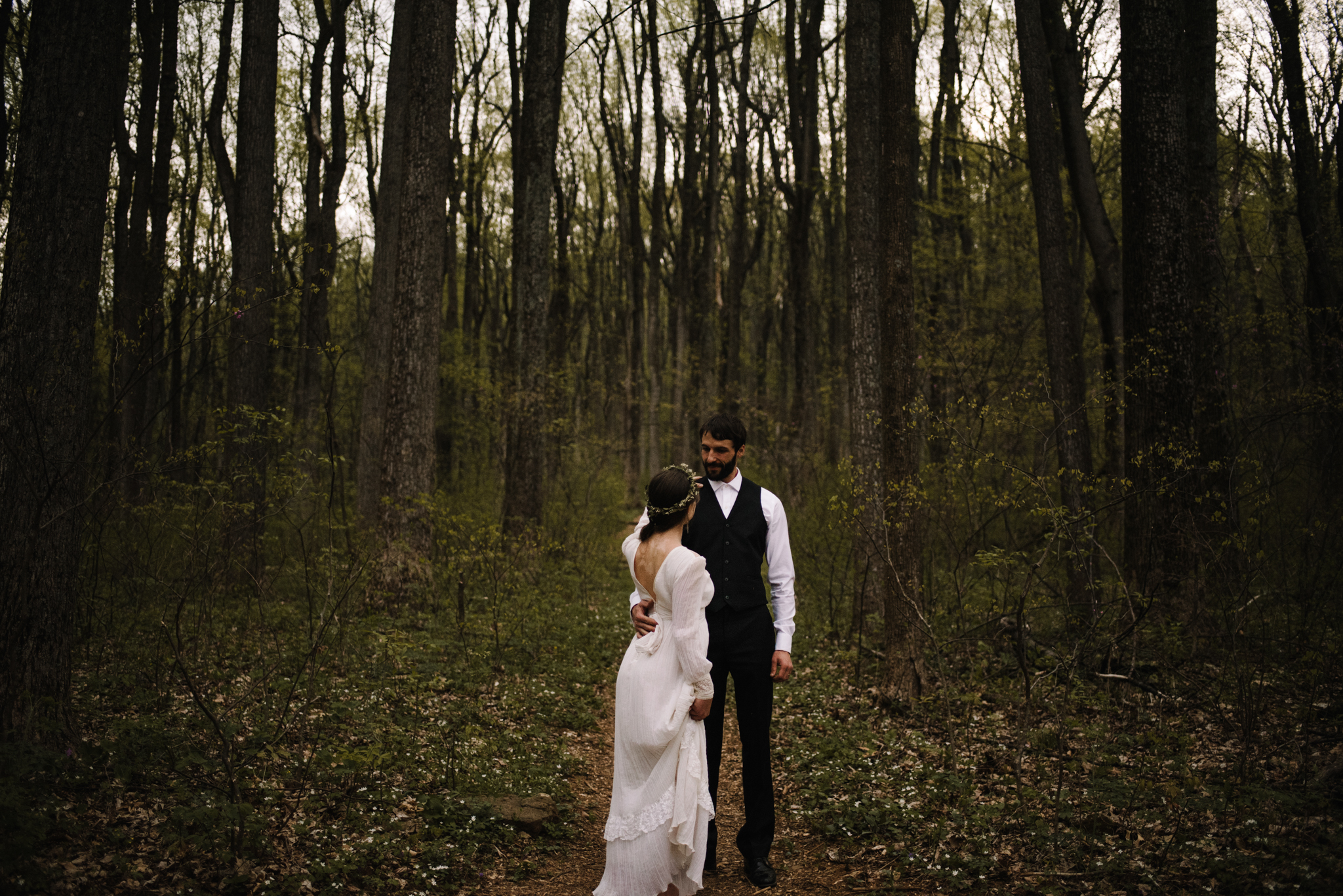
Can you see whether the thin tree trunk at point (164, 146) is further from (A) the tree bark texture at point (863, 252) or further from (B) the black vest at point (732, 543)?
(B) the black vest at point (732, 543)

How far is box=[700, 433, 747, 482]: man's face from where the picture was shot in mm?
4047

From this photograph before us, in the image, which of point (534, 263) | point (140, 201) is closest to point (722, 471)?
point (534, 263)

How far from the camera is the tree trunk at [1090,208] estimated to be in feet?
33.7

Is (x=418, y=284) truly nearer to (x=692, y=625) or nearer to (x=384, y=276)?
(x=384, y=276)

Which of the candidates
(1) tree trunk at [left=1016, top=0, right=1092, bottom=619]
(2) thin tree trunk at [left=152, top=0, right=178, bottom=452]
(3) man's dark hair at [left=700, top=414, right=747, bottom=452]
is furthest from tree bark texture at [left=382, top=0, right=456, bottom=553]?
(1) tree trunk at [left=1016, top=0, right=1092, bottom=619]

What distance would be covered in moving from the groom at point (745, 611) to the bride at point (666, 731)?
29cm

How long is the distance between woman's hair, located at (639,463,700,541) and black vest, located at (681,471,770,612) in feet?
0.66

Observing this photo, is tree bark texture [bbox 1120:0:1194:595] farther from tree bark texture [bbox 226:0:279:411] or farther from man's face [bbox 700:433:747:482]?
tree bark texture [bbox 226:0:279:411]

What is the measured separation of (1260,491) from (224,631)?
8465mm

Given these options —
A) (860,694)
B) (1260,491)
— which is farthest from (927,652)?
(1260,491)

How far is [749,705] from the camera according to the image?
4.02 m

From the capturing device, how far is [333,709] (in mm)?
5145

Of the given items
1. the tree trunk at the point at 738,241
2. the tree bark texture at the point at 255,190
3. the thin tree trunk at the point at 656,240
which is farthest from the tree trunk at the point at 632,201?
the tree bark texture at the point at 255,190

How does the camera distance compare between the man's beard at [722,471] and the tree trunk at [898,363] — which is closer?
the man's beard at [722,471]
